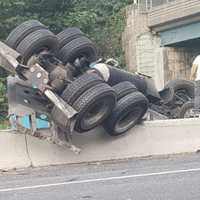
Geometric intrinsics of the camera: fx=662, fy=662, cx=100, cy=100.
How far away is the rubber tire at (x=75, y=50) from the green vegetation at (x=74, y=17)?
32.0 ft

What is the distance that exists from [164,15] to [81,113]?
17.7 m

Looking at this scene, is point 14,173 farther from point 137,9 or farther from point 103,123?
point 137,9

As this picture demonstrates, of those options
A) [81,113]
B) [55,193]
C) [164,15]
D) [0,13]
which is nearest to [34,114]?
[81,113]

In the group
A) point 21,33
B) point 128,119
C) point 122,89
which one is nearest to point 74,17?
point 21,33

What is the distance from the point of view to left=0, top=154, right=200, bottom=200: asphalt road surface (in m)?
8.34

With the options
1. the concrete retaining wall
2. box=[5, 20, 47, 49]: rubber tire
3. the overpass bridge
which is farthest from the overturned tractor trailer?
the overpass bridge

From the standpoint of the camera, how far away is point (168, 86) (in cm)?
1716

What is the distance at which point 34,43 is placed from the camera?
40.6 feet

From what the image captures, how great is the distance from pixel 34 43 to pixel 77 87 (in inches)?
54.3

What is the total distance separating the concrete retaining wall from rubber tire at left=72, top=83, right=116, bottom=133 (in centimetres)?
51

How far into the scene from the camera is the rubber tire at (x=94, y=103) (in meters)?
11.6

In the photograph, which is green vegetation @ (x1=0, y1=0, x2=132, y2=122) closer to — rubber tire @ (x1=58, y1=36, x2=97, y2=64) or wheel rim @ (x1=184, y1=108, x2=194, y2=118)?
wheel rim @ (x1=184, y1=108, x2=194, y2=118)

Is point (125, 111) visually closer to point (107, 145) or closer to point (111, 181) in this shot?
point (107, 145)

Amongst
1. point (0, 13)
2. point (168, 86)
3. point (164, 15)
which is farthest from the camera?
point (164, 15)
